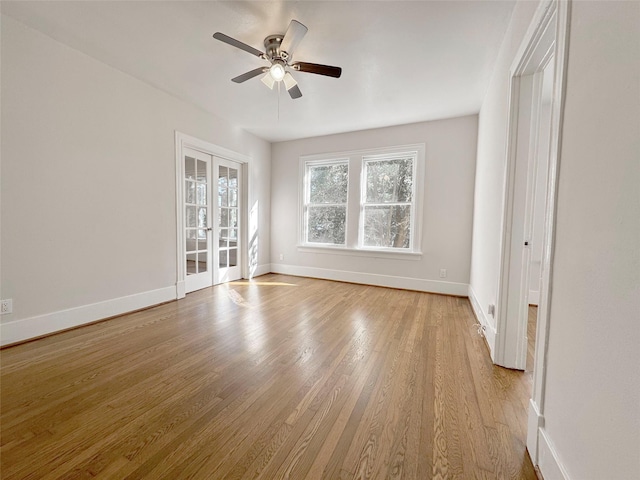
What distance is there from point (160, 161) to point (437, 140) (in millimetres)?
3810

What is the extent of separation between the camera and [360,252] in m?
4.51

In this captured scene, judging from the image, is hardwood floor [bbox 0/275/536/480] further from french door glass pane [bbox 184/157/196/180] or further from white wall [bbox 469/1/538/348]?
french door glass pane [bbox 184/157/196/180]

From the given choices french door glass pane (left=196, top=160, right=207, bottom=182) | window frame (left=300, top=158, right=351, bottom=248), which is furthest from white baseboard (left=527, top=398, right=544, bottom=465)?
french door glass pane (left=196, top=160, right=207, bottom=182)

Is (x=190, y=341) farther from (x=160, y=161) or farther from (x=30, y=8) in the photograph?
(x=30, y=8)

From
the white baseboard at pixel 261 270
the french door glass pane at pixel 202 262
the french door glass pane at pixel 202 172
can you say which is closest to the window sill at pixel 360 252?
the white baseboard at pixel 261 270

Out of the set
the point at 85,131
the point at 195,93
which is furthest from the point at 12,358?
the point at 195,93

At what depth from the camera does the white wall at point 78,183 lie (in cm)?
215

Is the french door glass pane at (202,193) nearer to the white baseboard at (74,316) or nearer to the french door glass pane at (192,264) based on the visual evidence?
the french door glass pane at (192,264)

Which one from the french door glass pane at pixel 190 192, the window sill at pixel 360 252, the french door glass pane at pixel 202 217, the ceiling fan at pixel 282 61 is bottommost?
the window sill at pixel 360 252

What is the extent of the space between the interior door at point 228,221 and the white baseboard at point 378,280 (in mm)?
950

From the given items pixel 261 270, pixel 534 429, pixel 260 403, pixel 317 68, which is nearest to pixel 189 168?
pixel 261 270

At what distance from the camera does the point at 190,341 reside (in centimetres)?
231

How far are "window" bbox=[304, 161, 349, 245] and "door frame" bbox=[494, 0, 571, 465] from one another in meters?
2.90

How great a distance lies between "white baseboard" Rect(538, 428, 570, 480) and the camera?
0.97m
